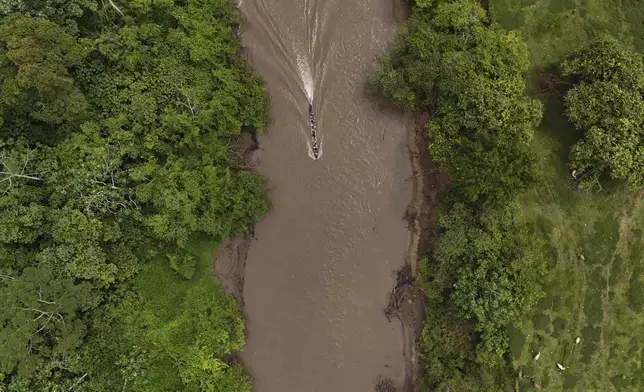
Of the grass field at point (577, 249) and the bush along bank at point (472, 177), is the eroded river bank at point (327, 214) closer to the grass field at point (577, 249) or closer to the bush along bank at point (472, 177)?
the bush along bank at point (472, 177)

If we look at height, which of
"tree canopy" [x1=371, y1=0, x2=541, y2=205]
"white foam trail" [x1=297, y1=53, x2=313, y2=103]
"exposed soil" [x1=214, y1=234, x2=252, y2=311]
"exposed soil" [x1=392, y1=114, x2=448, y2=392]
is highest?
"tree canopy" [x1=371, y1=0, x2=541, y2=205]

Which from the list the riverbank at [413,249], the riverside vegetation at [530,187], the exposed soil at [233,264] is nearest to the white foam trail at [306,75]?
the riverside vegetation at [530,187]

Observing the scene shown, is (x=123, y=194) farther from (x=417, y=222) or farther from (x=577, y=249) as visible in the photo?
(x=577, y=249)

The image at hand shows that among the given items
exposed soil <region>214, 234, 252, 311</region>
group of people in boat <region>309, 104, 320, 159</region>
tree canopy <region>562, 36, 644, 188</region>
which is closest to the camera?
tree canopy <region>562, 36, 644, 188</region>

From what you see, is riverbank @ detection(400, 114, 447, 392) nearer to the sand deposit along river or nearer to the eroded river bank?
the eroded river bank

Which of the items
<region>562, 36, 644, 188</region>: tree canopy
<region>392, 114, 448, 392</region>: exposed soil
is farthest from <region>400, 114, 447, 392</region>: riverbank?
<region>562, 36, 644, 188</region>: tree canopy

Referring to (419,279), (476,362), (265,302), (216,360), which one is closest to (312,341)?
(265,302)

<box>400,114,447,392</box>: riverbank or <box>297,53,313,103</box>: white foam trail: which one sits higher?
<box>297,53,313,103</box>: white foam trail
